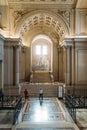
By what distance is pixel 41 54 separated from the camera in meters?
38.7

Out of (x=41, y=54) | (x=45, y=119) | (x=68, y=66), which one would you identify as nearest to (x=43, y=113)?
(x=45, y=119)

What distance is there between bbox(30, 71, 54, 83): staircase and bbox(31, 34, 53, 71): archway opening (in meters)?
2.83

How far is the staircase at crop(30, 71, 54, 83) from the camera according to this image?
3284cm

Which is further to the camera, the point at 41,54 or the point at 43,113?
the point at 41,54

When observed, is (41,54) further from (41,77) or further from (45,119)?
(45,119)

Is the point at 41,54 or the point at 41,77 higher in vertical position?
the point at 41,54

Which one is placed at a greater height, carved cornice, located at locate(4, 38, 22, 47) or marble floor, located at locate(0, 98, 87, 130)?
carved cornice, located at locate(4, 38, 22, 47)

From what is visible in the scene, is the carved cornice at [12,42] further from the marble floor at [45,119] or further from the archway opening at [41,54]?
the archway opening at [41,54]

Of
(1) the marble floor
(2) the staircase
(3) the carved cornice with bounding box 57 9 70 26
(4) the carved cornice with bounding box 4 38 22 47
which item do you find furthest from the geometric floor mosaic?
(2) the staircase

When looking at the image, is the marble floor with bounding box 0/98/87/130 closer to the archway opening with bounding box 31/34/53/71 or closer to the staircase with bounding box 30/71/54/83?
the staircase with bounding box 30/71/54/83

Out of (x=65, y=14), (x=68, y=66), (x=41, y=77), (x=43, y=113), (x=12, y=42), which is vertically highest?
(x=65, y=14)

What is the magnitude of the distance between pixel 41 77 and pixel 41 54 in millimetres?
5737

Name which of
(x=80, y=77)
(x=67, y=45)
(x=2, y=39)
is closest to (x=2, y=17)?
(x=2, y=39)

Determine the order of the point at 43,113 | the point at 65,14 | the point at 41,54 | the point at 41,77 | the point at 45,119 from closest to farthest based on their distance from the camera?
the point at 45,119
the point at 43,113
the point at 65,14
the point at 41,77
the point at 41,54
